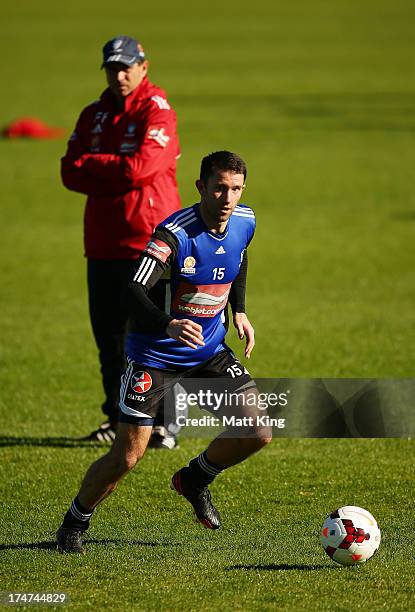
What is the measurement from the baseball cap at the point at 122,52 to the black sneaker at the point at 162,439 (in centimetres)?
287

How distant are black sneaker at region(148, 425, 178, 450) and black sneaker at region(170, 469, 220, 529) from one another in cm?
239

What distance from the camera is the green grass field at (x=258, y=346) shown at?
22.0 feet

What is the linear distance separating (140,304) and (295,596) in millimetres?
1722

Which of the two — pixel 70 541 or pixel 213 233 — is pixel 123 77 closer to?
pixel 213 233

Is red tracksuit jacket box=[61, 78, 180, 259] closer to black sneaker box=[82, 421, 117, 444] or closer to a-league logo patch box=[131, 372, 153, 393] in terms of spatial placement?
black sneaker box=[82, 421, 117, 444]

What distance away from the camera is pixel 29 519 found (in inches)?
313

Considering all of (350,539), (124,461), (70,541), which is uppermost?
(124,461)

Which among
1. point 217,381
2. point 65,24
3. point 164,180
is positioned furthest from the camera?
point 65,24

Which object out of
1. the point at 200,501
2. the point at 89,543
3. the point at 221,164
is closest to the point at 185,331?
the point at 221,164

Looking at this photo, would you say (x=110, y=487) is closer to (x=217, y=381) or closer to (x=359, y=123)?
(x=217, y=381)

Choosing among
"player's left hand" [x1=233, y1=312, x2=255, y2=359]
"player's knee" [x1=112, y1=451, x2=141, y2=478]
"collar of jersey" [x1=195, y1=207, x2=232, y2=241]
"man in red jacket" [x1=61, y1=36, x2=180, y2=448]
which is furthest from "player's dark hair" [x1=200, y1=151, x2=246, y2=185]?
"man in red jacket" [x1=61, y1=36, x2=180, y2=448]

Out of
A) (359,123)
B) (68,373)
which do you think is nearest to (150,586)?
(68,373)

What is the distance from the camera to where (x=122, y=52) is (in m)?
9.48

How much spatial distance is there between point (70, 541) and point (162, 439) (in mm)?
2906
